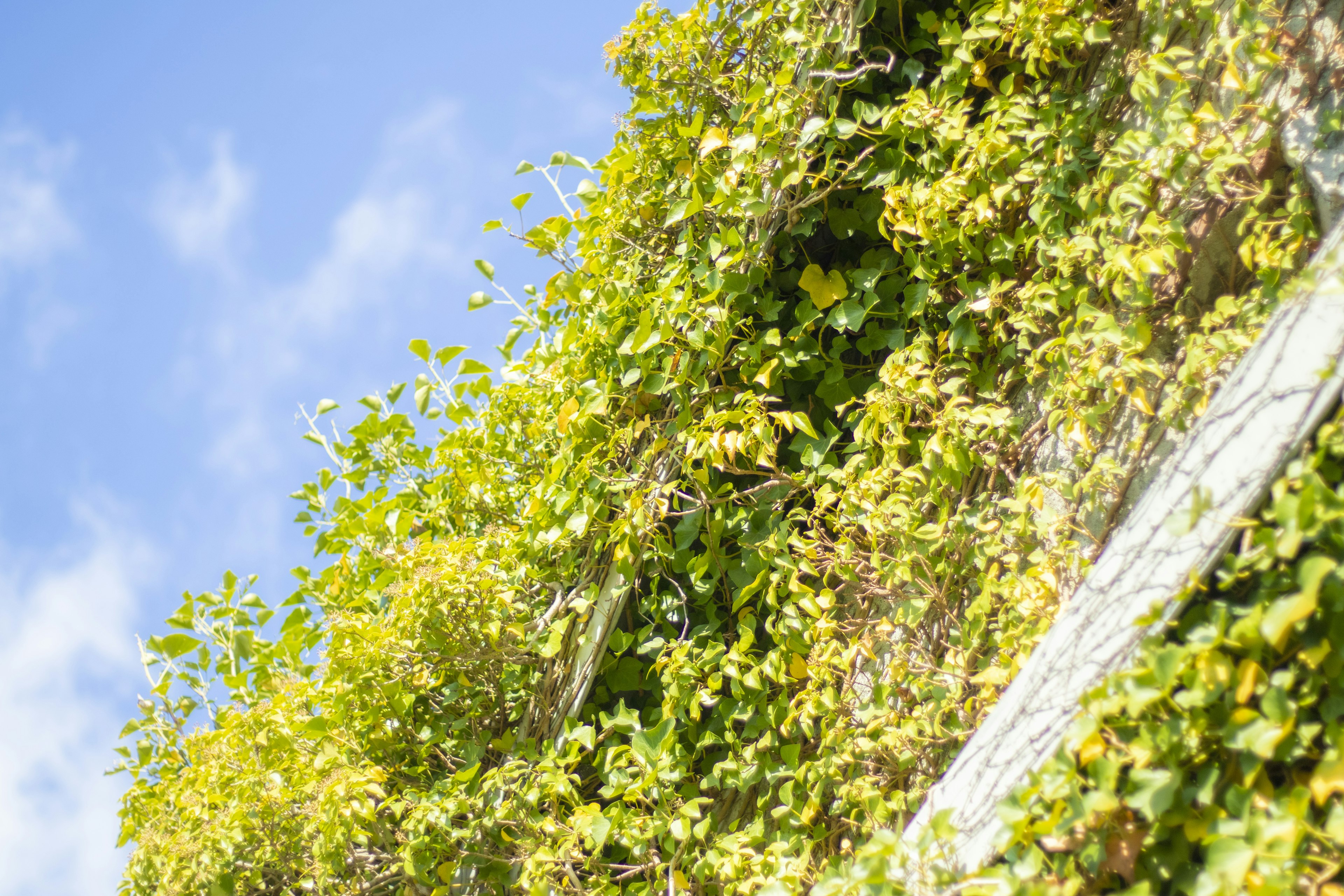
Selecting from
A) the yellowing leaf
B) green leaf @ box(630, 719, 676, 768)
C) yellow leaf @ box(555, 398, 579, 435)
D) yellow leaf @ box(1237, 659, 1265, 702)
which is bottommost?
yellow leaf @ box(1237, 659, 1265, 702)

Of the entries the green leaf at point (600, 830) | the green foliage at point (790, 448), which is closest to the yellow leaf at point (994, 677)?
the green foliage at point (790, 448)

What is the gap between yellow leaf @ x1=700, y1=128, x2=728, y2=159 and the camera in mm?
1881

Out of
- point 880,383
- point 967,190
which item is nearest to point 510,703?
point 880,383

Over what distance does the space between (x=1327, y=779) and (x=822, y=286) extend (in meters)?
1.37

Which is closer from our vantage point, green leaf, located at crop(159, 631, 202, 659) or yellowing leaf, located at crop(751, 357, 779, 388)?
yellowing leaf, located at crop(751, 357, 779, 388)

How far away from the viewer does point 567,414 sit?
7.27ft

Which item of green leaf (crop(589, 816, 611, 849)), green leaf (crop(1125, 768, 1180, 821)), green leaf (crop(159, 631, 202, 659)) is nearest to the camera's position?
green leaf (crop(1125, 768, 1180, 821))

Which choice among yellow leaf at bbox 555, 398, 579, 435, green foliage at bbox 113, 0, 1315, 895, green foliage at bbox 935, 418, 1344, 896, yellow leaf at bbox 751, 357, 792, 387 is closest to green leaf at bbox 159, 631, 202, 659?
green foliage at bbox 113, 0, 1315, 895

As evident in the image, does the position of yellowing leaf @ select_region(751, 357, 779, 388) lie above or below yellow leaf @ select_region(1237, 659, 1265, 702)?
above

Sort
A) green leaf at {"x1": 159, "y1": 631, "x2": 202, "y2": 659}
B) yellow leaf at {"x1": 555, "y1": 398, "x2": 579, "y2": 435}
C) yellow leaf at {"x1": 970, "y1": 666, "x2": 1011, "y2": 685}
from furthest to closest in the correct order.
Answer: green leaf at {"x1": 159, "y1": 631, "x2": 202, "y2": 659}, yellow leaf at {"x1": 555, "y1": 398, "x2": 579, "y2": 435}, yellow leaf at {"x1": 970, "y1": 666, "x2": 1011, "y2": 685}

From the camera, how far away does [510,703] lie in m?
2.34

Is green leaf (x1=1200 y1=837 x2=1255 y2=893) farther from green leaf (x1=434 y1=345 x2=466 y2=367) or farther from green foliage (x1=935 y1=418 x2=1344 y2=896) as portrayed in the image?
green leaf (x1=434 y1=345 x2=466 y2=367)

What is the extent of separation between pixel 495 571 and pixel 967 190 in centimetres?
143

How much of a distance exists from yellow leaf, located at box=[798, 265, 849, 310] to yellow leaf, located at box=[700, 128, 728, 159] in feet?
1.14
